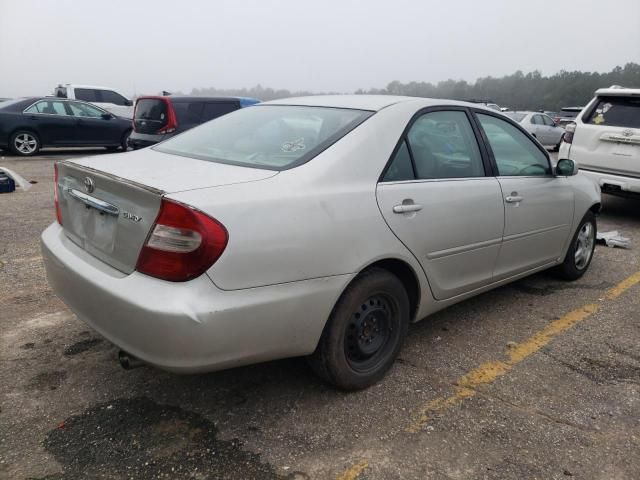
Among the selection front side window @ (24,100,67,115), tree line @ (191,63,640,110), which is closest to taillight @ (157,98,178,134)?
front side window @ (24,100,67,115)

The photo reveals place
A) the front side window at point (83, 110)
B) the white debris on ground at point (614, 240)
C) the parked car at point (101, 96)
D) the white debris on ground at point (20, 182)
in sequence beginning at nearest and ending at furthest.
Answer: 1. the white debris on ground at point (614, 240)
2. the white debris on ground at point (20, 182)
3. the front side window at point (83, 110)
4. the parked car at point (101, 96)

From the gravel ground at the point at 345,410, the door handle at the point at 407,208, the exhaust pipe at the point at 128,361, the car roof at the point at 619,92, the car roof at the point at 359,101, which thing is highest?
the car roof at the point at 619,92

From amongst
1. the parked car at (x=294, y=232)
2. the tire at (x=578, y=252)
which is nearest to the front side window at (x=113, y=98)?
the parked car at (x=294, y=232)

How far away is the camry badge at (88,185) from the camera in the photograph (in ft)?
8.24

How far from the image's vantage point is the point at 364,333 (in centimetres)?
276

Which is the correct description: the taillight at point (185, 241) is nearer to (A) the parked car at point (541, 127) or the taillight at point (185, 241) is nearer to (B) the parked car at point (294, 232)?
(B) the parked car at point (294, 232)

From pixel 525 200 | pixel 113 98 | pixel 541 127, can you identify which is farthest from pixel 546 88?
pixel 525 200

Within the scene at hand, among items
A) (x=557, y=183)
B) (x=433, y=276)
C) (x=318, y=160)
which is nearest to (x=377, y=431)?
(x=433, y=276)

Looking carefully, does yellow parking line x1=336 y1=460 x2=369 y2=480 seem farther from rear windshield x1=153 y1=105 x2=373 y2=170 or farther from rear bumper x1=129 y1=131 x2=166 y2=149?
rear bumper x1=129 y1=131 x2=166 y2=149

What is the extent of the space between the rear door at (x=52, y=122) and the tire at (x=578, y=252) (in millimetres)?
11901

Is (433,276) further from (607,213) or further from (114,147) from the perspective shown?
(114,147)

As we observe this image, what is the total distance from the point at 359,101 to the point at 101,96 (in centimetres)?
1647

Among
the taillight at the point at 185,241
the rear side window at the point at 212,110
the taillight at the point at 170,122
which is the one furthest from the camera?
the rear side window at the point at 212,110

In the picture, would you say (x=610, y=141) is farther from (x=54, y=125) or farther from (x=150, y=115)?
(x=54, y=125)
